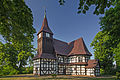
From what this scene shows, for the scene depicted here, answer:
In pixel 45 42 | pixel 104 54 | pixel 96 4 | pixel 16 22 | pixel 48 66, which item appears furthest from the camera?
pixel 104 54

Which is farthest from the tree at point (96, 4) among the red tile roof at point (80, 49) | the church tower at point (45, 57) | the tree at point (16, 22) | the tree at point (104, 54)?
the tree at point (104, 54)

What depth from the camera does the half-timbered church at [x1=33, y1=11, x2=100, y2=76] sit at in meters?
24.1

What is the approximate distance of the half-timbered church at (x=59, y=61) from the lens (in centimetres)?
2406

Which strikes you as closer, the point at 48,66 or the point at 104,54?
the point at 48,66

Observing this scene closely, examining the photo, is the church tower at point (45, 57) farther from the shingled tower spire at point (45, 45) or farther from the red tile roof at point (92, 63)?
the red tile roof at point (92, 63)

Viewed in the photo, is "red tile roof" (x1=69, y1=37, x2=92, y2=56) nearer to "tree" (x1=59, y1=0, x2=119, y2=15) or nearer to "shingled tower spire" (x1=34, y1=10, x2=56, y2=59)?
"shingled tower spire" (x1=34, y1=10, x2=56, y2=59)

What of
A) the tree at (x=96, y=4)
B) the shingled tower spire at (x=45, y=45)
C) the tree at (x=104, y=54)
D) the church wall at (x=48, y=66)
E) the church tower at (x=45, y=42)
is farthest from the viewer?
the tree at (x=104, y=54)

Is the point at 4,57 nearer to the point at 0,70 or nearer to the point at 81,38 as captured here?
the point at 0,70

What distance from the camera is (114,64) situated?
97.9ft

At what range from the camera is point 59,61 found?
27219mm

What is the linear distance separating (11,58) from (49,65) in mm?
12833

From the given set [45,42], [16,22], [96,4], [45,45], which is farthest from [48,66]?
[96,4]

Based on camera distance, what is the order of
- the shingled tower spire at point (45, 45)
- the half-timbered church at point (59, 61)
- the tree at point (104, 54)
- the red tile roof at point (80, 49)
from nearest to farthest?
the half-timbered church at point (59, 61)
the shingled tower spire at point (45, 45)
the red tile roof at point (80, 49)
the tree at point (104, 54)

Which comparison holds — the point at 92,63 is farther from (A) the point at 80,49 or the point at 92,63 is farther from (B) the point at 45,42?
(B) the point at 45,42
